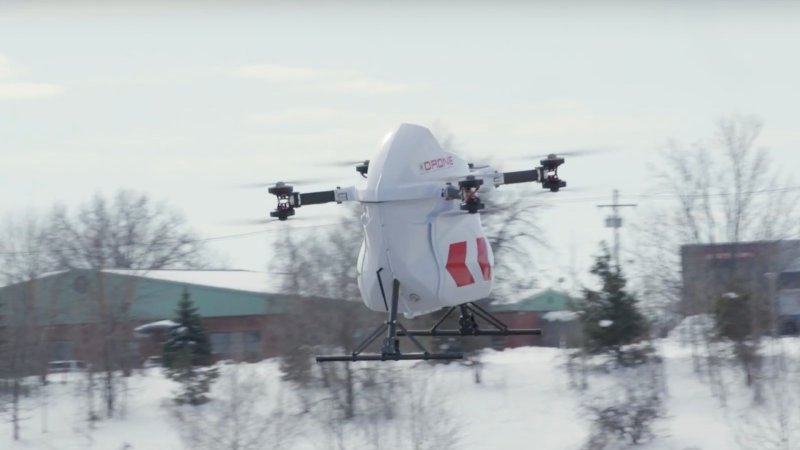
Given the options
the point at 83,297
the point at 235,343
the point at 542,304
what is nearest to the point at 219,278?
the point at 235,343

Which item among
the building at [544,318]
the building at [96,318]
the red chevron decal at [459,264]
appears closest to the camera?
the red chevron decal at [459,264]

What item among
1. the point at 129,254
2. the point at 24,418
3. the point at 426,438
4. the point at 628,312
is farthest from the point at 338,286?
the point at 129,254

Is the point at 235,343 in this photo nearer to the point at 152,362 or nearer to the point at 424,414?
the point at 152,362

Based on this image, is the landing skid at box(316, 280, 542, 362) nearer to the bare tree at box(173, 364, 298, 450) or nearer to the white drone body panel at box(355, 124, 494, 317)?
the white drone body panel at box(355, 124, 494, 317)

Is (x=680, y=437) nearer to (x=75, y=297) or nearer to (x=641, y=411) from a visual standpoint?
(x=641, y=411)

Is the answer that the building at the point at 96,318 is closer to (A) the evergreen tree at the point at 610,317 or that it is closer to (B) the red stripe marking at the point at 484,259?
(A) the evergreen tree at the point at 610,317

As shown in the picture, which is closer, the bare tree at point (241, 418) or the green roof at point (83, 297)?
the bare tree at point (241, 418)

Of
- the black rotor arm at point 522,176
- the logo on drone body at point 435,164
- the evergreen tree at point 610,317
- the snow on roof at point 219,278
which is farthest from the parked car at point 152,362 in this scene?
the black rotor arm at point 522,176
